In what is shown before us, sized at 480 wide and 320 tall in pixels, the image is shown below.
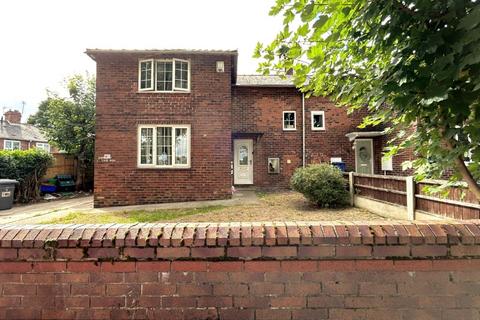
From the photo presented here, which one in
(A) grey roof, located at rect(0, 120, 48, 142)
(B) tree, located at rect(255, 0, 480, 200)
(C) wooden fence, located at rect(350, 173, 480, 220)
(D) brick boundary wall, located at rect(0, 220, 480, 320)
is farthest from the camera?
(A) grey roof, located at rect(0, 120, 48, 142)

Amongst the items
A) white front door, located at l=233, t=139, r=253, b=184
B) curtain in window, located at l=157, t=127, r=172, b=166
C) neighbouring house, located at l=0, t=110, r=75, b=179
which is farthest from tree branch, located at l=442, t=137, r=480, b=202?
neighbouring house, located at l=0, t=110, r=75, b=179

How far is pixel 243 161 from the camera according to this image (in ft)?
50.6

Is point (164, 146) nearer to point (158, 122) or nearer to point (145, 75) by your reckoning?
point (158, 122)

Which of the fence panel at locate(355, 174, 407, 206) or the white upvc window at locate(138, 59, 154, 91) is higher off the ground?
the white upvc window at locate(138, 59, 154, 91)

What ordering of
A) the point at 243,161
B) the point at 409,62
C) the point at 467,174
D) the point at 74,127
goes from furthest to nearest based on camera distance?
1. the point at 74,127
2. the point at 243,161
3. the point at 467,174
4. the point at 409,62

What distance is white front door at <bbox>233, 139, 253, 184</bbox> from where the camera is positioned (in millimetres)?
15359

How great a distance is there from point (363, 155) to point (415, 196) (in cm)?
963

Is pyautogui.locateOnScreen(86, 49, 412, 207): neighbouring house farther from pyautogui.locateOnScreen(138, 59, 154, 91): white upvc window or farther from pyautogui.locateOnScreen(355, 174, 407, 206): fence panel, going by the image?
pyautogui.locateOnScreen(355, 174, 407, 206): fence panel

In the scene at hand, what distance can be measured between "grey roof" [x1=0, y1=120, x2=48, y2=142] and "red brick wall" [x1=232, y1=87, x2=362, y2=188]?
85.1 feet

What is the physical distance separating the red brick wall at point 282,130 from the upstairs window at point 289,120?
18 cm

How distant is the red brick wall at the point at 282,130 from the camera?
15.2 metres

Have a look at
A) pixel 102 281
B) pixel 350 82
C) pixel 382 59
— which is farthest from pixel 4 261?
pixel 382 59

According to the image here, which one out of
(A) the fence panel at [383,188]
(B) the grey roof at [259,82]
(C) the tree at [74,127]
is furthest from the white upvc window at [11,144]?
(A) the fence panel at [383,188]

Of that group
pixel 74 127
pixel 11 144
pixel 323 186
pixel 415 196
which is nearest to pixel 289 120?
pixel 323 186
